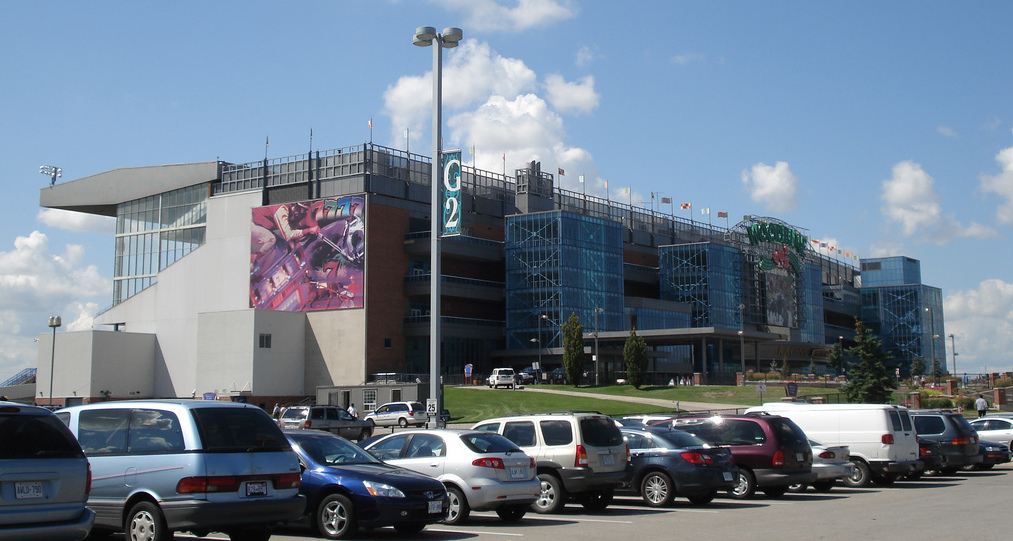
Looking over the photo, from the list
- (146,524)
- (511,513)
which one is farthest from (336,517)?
(511,513)

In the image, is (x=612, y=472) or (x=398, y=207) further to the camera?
(x=398, y=207)

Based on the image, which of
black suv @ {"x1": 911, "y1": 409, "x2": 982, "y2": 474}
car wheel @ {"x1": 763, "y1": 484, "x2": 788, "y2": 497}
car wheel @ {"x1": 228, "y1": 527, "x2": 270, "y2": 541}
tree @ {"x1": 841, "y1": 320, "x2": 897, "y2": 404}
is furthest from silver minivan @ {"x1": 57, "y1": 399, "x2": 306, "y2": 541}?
tree @ {"x1": 841, "y1": 320, "x2": 897, "y2": 404}

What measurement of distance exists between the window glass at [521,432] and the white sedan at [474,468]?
4.17ft

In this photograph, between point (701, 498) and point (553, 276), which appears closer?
point (701, 498)

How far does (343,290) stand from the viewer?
246 ft

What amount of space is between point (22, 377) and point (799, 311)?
8272 cm

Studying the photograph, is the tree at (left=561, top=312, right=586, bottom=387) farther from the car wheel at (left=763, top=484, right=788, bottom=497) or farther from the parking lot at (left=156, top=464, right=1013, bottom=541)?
the car wheel at (left=763, top=484, right=788, bottom=497)

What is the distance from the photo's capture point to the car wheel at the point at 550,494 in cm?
1694

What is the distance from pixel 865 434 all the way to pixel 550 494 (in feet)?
31.0

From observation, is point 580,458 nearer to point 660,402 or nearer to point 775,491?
point 775,491

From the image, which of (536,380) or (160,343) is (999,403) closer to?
(536,380)

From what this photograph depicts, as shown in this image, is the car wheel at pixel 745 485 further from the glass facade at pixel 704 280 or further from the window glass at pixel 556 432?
the glass facade at pixel 704 280

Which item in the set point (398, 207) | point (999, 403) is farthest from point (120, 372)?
point (999, 403)

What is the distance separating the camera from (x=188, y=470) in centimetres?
1118
